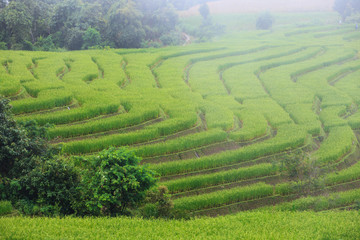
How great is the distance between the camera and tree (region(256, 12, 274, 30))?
48.3 metres

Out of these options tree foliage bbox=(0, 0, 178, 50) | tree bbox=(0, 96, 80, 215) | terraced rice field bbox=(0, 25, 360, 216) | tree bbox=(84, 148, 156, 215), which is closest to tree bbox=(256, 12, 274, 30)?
tree foliage bbox=(0, 0, 178, 50)

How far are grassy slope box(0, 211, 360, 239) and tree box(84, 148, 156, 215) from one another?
72 centimetres

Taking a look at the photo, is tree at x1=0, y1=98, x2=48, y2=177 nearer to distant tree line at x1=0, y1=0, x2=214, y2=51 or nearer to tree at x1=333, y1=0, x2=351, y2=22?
distant tree line at x1=0, y1=0, x2=214, y2=51

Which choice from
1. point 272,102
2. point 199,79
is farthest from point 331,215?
point 199,79

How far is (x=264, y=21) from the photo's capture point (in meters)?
48.3

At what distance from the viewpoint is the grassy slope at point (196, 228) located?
28.1 ft

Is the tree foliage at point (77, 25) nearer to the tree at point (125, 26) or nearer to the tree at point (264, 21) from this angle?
the tree at point (125, 26)

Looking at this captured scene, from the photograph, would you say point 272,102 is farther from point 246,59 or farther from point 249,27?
point 249,27

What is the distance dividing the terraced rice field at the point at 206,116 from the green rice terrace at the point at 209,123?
0.16 feet

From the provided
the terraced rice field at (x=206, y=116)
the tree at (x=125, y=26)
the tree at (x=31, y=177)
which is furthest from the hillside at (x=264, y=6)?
the tree at (x=31, y=177)

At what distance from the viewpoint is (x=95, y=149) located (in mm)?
14094

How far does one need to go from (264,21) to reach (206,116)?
34.3m

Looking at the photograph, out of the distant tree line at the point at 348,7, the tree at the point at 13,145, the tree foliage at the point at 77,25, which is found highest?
the tree foliage at the point at 77,25

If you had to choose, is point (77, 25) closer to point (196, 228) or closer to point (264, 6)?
point (196, 228)
